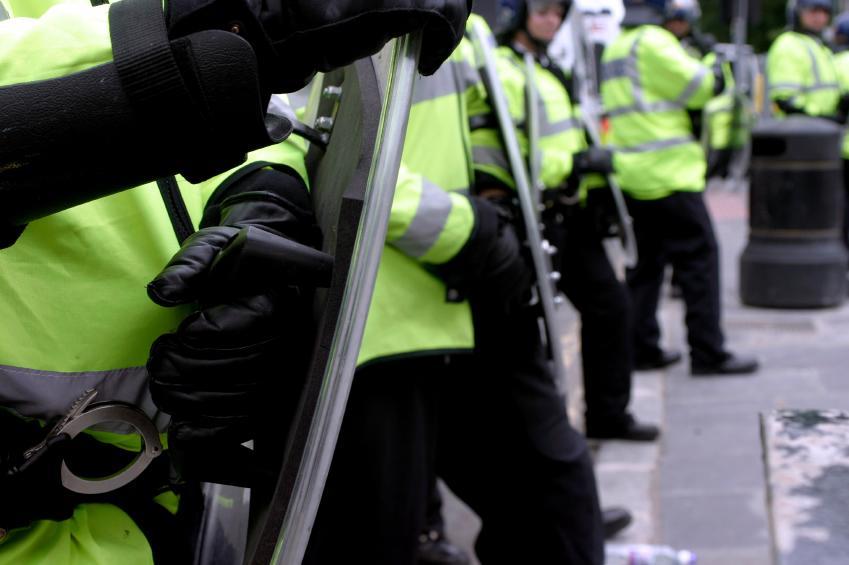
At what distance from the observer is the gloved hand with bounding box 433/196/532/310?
2.42 m

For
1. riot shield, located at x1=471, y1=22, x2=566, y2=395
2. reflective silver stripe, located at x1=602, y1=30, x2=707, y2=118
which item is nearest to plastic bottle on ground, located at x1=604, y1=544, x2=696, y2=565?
riot shield, located at x1=471, y1=22, x2=566, y2=395

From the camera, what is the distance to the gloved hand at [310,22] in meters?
1.00

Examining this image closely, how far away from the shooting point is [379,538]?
7.57ft

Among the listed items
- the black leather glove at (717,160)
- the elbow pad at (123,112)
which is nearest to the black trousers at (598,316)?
the black leather glove at (717,160)

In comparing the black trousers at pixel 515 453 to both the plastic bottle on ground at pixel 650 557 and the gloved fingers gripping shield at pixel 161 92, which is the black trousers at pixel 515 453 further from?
the gloved fingers gripping shield at pixel 161 92

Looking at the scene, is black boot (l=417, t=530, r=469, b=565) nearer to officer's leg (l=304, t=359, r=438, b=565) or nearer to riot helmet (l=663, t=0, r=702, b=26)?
officer's leg (l=304, t=359, r=438, b=565)

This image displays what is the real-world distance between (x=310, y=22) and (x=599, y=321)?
12.5 ft

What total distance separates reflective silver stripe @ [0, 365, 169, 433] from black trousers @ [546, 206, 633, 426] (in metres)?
3.38

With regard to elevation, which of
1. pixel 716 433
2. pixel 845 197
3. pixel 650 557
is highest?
pixel 650 557

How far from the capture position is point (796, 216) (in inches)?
298

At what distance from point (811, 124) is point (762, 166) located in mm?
410

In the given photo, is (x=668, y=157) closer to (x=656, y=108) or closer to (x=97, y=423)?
(x=656, y=108)

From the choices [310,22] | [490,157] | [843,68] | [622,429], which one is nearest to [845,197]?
[843,68]

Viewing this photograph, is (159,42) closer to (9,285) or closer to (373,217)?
(373,217)
